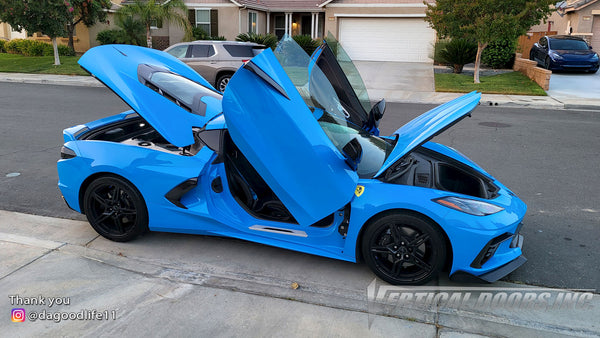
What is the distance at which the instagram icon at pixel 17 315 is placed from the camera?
3.20 m

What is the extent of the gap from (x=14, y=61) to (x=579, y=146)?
84.5 feet

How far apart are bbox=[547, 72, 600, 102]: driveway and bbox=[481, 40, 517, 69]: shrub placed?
2140 millimetres

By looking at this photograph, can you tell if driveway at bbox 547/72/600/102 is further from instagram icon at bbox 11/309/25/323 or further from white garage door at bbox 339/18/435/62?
instagram icon at bbox 11/309/25/323

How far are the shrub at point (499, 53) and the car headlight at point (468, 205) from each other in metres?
19.9

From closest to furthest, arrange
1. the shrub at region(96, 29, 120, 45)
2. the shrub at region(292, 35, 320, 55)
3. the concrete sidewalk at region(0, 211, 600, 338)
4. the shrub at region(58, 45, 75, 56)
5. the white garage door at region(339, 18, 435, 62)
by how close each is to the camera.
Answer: the concrete sidewalk at region(0, 211, 600, 338) < the shrub at region(292, 35, 320, 55) < the white garage door at region(339, 18, 435, 62) < the shrub at region(58, 45, 75, 56) < the shrub at region(96, 29, 120, 45)

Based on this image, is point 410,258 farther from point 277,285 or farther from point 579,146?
point 579,146

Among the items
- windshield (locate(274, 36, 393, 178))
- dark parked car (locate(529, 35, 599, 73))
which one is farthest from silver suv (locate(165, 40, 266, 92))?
dark parked car (locate(529, 35, 599, 73))

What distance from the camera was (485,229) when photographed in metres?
3.39

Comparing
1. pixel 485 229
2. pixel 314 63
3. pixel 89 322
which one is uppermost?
pixel 314 63

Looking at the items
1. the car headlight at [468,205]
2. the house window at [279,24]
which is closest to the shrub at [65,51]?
the house window at [279,24]

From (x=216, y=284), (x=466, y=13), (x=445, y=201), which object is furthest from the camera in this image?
(x=466, y=13)

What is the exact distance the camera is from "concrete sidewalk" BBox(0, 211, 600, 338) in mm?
3178

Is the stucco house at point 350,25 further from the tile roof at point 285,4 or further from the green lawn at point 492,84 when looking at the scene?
the green lawn at point 492,84

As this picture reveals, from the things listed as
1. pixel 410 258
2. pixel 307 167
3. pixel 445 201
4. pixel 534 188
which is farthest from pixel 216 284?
pixel 534 188
